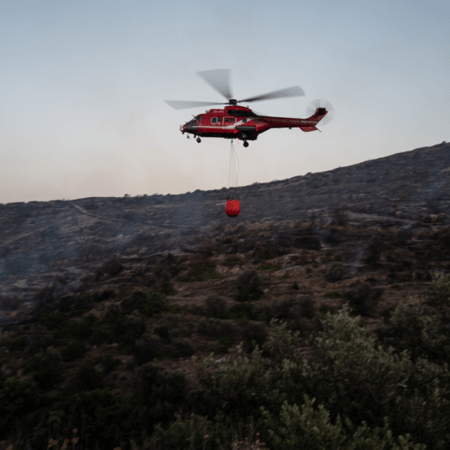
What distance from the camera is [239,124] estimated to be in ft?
65.6

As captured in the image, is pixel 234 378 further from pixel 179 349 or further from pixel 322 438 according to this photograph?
pixel 179 349

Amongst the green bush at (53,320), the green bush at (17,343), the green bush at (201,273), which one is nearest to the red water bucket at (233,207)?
the green bush at (17,343)

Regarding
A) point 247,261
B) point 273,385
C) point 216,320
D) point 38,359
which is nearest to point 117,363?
point 38,359

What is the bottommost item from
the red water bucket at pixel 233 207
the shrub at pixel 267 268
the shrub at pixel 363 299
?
the shrub at pixel 363 299

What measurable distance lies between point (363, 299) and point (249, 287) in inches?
448

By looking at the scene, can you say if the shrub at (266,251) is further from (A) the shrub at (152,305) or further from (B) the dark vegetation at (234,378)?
(A) the shrub at (152,305)

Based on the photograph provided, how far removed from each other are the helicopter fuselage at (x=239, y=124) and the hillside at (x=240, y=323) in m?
11.1

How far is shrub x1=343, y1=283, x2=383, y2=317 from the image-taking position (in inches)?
1072

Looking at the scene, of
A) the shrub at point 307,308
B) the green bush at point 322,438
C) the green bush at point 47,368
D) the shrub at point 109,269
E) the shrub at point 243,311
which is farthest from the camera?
the shrub at point 109,269

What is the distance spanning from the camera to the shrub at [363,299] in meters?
27.2

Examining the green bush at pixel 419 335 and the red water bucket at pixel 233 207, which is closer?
the green bush at pixel 419 335

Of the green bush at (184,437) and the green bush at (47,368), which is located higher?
the green bush at (184,437)

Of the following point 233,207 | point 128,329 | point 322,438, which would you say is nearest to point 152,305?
point 128,329

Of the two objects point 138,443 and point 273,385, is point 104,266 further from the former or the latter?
point 273,385
